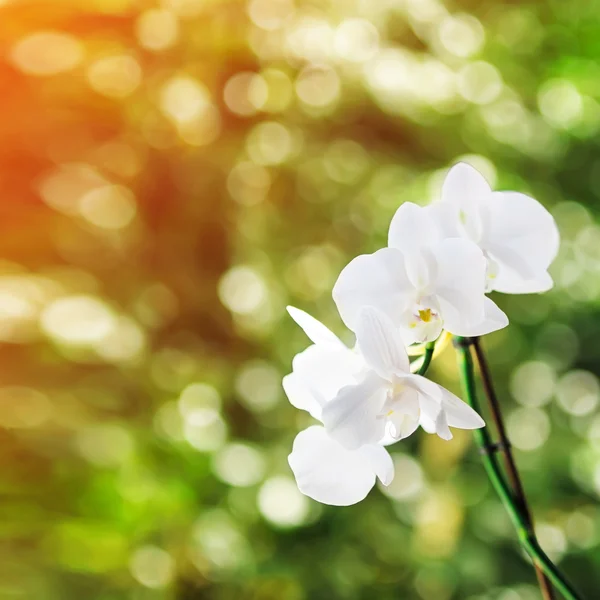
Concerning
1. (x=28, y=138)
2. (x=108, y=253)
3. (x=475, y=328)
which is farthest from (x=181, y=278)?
(x=475, y=328)

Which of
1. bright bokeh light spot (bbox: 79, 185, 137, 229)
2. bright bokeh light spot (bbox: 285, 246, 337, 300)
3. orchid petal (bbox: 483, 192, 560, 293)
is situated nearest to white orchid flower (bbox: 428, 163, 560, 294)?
orchid petal (bbox: 483, 192, 560, 293)

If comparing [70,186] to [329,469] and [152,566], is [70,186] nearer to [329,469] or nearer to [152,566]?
[152,566]

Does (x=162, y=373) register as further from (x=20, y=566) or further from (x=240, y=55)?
(x=240, y=55)

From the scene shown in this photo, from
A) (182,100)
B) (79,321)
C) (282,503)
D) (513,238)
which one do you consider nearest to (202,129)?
(182,100)

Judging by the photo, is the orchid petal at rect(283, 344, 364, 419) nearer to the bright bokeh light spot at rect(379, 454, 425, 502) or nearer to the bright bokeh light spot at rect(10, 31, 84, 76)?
the bright bokeh light spot at rect(379, 454, 425, 502)

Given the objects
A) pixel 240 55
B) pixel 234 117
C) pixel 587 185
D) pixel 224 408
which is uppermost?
pixel 240 55

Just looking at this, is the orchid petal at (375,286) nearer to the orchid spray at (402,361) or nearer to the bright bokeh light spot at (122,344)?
the orchid spray at (402,361)
